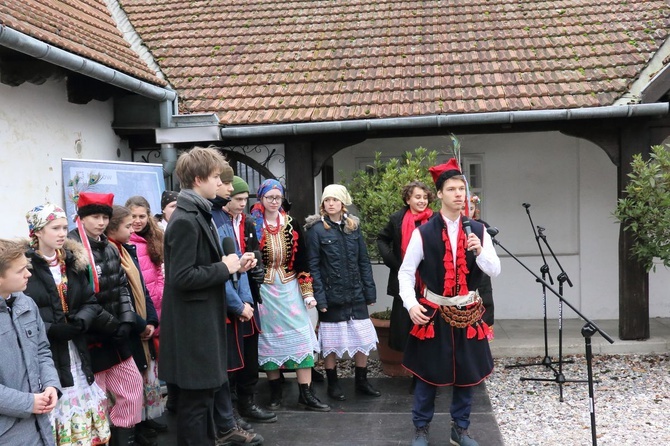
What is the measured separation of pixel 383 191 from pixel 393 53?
269 cm

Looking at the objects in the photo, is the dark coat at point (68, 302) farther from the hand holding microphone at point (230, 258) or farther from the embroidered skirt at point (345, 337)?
the embroidered skirt at point (345, 337)

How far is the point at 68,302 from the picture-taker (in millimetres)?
3701

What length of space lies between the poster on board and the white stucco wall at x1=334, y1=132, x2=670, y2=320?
9.45 feet

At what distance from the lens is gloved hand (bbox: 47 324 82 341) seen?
352 cm

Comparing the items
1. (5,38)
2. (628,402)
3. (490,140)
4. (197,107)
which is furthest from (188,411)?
(490,140)

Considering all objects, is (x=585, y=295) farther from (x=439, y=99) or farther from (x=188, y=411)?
(x=188, y=411)

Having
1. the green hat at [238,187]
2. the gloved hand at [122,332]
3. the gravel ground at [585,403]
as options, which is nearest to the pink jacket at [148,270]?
the gloved hand at [122,332]

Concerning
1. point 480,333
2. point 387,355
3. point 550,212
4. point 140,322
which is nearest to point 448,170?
point 480,333

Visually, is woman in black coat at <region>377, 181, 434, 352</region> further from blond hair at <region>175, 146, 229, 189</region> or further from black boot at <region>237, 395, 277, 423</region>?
blond hair at <region>175, 146, 229, 189</region>

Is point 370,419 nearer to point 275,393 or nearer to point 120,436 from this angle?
point 275,393

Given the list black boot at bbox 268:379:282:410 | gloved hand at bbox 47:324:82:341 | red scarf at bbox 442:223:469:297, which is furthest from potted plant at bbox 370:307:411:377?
gloved hand at bbox 47:324:82:341

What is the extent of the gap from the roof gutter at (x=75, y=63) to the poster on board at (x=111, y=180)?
785 mm

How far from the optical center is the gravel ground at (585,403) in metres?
4.92

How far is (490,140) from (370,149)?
5.44 feet
